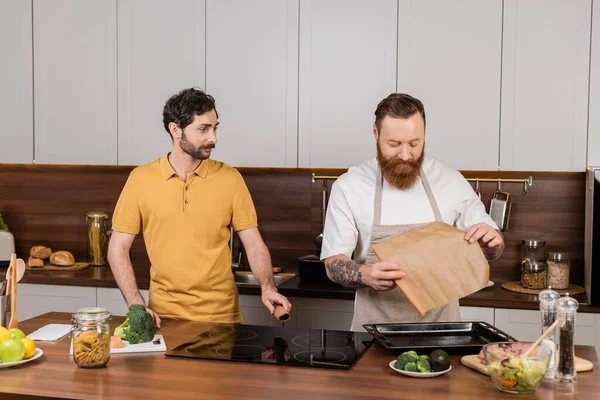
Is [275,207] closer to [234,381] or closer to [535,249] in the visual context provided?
[535,249]

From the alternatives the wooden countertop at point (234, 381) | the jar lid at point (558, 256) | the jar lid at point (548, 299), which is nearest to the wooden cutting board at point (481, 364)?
the wooden countertop at point (234, 381)

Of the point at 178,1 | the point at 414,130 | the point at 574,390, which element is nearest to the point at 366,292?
the point at 414,130

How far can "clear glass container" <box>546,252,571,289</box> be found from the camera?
368cm

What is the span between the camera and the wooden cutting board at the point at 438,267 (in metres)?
2.39

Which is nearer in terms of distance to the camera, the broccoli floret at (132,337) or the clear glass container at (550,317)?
the clear glass container at (550,317)

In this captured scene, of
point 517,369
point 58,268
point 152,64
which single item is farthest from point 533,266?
point 58,268

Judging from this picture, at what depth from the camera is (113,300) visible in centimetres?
396

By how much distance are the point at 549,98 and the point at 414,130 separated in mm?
1313

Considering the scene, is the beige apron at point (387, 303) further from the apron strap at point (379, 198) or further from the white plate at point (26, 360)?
the white plate at point (26, 360)

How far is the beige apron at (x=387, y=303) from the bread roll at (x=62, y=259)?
2.17 m

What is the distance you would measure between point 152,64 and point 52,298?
1.39 m

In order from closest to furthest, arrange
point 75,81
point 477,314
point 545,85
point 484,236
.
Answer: point 484,236, point 477,314, point 545,85, point 75,81

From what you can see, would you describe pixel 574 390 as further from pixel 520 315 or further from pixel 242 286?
pixel 242 286

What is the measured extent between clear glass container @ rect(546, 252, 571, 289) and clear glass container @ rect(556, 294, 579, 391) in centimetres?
181
